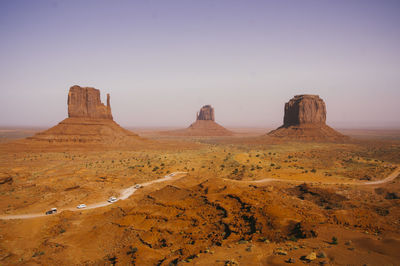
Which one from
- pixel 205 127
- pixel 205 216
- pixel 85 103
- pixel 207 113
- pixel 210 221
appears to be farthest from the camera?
pixel 207 113

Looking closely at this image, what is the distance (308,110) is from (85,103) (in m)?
95.7

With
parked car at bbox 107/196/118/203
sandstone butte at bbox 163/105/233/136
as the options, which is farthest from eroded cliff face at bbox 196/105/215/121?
parked car at bbox 107/196/118/203

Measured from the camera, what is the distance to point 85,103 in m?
81.5

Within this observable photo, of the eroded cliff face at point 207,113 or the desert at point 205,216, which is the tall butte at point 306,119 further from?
the eroded cliff face at point 207,113

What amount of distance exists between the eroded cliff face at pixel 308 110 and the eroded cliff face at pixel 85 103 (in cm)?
8561

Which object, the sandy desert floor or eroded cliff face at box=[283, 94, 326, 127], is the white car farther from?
eroded cliff face at box=[283, 94, 326, 127]

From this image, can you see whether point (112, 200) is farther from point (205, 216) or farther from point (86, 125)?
point (86, 125)

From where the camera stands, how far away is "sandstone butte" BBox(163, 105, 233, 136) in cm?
16175

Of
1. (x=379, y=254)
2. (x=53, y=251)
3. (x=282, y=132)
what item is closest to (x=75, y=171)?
(x=53, y=251)

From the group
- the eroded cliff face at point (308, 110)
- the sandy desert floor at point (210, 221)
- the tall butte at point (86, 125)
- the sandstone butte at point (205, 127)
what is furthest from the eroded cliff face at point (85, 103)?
the eroded cliff face at point (308, 110)

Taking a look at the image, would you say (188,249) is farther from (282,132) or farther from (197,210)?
(282,132)

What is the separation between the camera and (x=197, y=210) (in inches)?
787

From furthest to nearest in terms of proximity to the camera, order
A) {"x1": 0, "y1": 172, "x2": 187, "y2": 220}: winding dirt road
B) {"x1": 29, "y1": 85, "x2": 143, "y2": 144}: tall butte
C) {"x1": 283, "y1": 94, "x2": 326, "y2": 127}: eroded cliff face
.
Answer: {"x1": 283, "y1": 94, "x2": 326, "y2": 127}: eroded cliff face, {"x1": 29, "y1": 85, "x2": 143, "y2": 144}: tall butte, {"x1": 0, "y1": 172, "x2": 187, "y2": 220}: winding dirt road

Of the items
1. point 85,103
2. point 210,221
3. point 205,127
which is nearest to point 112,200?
point 210,221
